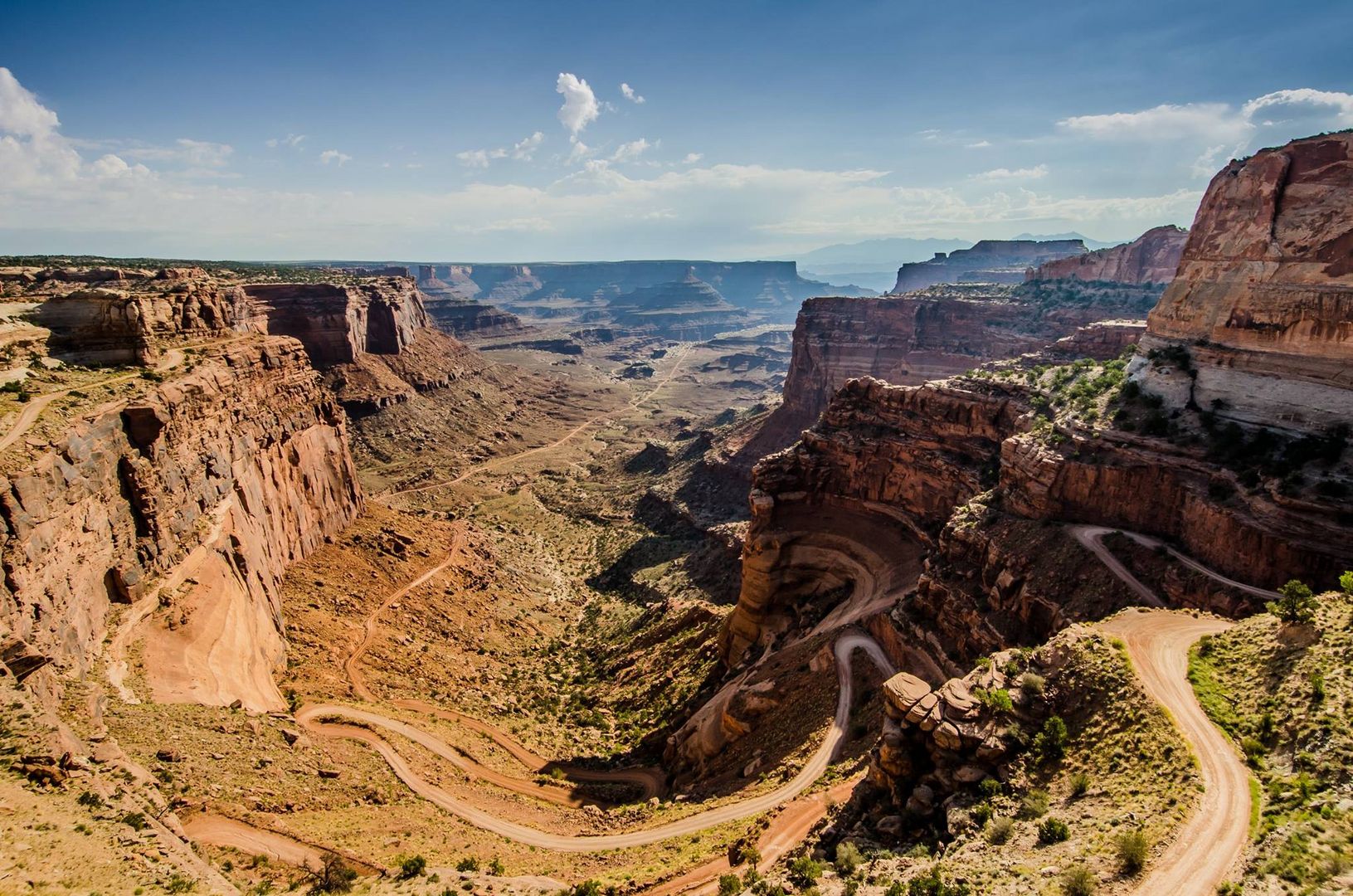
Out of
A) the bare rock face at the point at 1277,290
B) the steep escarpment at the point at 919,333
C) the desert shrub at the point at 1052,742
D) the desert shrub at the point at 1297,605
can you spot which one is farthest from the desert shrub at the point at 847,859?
the steep escarpment at the point at 919,333

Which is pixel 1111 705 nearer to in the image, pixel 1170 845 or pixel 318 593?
pixel 1170 845

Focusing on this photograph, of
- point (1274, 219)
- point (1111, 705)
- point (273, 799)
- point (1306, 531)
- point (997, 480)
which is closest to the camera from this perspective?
point (1111, 705)

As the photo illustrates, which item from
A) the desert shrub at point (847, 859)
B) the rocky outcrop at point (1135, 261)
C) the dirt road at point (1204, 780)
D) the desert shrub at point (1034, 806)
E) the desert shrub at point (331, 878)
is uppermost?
the rocky outcrop at point (1135, 261)

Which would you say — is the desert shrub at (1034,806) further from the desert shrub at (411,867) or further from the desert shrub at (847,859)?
the desert shrub at (411,867)


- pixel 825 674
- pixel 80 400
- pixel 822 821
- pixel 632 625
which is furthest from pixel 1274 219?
pixel 80 400

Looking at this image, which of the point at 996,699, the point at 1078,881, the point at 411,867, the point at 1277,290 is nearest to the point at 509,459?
the point at 411,867

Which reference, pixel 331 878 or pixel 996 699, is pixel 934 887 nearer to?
pixel 996 699
